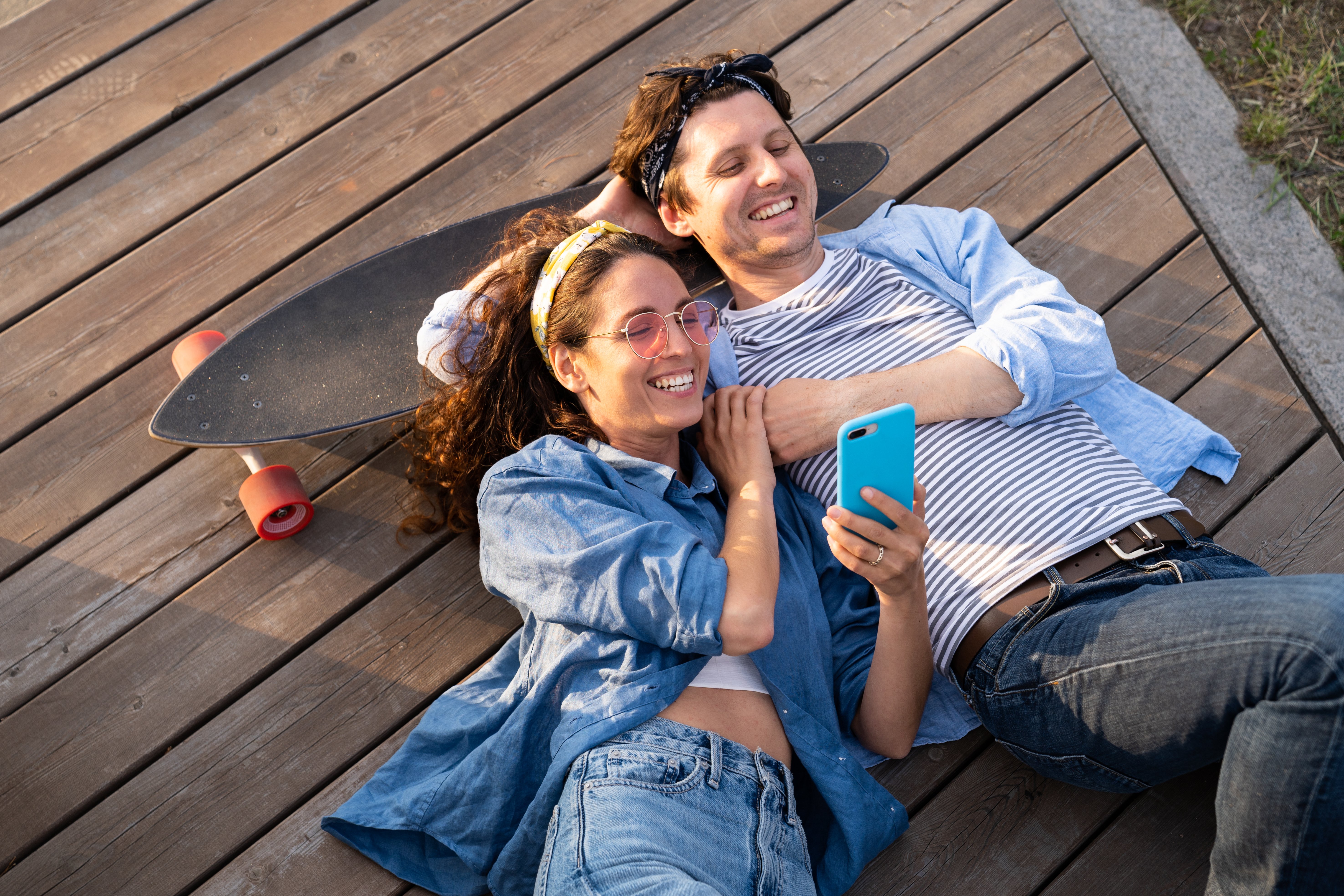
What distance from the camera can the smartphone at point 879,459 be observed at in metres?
1.45

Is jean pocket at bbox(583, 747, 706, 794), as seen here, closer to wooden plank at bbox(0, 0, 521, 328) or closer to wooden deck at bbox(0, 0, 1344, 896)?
wooden deck at bbox(0, 0, 1344, 896)

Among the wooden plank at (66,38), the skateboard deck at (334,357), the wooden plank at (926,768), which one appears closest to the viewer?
the wooden plank at (926,768)

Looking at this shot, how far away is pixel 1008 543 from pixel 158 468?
2.19 m

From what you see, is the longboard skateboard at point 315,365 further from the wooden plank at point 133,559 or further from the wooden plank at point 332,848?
the wooden plank at point 332,848

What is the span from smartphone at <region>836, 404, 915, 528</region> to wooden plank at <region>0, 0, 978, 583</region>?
1704 mm

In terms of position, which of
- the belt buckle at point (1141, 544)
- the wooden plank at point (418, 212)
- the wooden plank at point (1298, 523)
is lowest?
the wooden plank at point (1298, 523)

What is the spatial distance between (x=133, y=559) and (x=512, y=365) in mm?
1192

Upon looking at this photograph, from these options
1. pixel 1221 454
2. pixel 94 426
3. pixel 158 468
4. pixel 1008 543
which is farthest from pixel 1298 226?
pixel 94 426

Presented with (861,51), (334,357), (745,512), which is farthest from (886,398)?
(861,51)

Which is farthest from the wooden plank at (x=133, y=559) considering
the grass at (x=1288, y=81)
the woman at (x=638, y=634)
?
the grass at (x=1288, y=81)

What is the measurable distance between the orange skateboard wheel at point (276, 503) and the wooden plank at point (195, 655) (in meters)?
0.05

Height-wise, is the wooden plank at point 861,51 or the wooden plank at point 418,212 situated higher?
the wooden plank at point 418,212

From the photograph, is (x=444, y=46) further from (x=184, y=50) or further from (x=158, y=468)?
(x=158, y=468)

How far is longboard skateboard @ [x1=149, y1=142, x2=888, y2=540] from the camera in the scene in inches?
91.0
